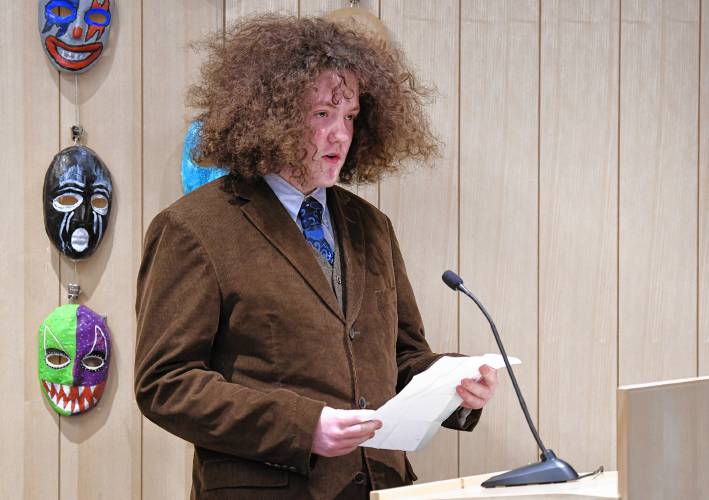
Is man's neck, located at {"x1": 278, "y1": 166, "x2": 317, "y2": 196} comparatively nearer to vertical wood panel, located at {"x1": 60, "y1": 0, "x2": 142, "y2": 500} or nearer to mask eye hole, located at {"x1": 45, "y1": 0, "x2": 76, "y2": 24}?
vertical wood panel, located at {"x1": 60, "y1": 0, "x2": 142, "y2": 500}

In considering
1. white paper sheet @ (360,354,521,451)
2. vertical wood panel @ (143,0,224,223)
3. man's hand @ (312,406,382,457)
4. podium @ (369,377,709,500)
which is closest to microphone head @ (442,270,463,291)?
white paper sheet @ (360,354,521,451)

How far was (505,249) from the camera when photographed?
92.0 inches

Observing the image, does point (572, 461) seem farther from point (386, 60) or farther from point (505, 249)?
point (386, 60)

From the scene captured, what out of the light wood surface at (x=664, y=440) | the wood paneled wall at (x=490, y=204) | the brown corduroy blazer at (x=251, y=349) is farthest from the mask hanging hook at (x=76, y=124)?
the light wood surface at (x=664, y=440)

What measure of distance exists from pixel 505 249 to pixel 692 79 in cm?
70

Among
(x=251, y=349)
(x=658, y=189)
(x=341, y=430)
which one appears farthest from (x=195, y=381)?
(x=658, y=189)

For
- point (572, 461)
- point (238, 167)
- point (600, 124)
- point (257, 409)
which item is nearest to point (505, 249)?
point (600, 124)

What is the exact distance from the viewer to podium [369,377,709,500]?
1.07 m

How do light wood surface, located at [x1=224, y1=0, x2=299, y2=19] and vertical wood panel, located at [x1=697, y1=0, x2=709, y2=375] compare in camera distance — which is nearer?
light wood surface, located at [x1=224, y1=0, x2=299, y2=19]

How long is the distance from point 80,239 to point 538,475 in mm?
1241

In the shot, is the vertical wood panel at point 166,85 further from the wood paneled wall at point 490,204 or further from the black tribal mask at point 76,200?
the black tribal mask at point 76,200

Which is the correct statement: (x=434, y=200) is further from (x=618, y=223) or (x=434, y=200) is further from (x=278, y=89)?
(x=278, y=89)

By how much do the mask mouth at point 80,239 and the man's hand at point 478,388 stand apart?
3.30 ft

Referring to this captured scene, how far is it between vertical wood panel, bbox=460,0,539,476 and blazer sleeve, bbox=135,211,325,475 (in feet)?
3.31
